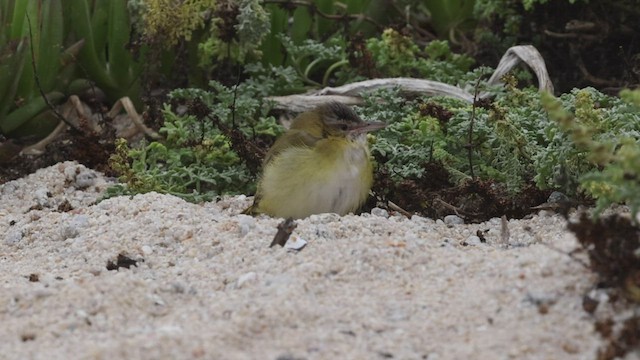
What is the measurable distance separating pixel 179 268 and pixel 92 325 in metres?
0.87

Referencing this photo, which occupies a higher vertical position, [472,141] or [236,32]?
[236,32]

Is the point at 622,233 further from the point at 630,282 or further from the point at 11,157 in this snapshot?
the point at 11,157

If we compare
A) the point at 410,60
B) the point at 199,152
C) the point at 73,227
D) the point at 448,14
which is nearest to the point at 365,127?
the point at 199,152

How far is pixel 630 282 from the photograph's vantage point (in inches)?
162

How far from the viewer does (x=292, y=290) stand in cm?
479

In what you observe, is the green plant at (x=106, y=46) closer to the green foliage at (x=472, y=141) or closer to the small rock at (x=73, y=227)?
the small rock at (x=73, y=227)

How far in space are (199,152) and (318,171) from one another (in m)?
1.23

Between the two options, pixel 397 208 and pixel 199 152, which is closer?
pixel 397 208

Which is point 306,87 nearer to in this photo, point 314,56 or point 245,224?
point 314,56

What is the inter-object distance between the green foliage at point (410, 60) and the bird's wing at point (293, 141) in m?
1.85

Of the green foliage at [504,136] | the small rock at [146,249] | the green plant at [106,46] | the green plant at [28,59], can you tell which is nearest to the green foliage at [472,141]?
the green foliage at [504,136]

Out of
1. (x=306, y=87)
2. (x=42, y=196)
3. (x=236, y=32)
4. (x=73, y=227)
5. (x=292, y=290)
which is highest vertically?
(x=236, y=32)

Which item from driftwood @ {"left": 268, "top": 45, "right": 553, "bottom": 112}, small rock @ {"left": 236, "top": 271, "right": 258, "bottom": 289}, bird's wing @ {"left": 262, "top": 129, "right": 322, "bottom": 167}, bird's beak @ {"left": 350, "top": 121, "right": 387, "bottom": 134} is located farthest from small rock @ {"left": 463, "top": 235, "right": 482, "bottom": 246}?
driftwood @ {"left": 268, "top": 45, "right": 553, "bottom": 112}

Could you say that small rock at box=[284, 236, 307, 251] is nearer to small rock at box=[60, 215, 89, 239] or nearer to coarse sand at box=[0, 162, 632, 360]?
coarse sand at box=[0, 162, 632, 360]
